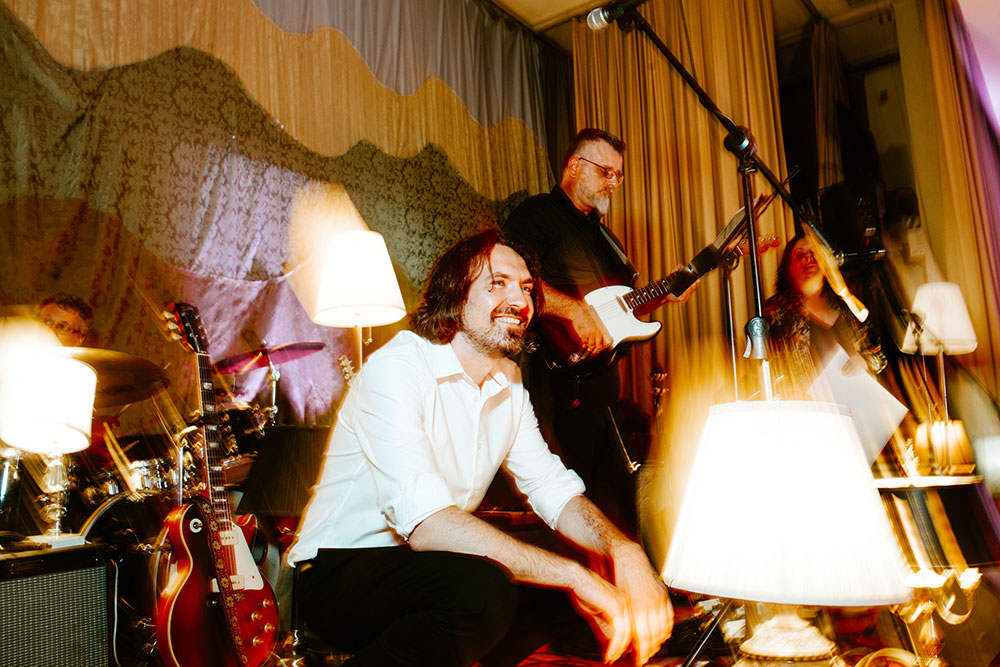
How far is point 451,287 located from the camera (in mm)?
1788

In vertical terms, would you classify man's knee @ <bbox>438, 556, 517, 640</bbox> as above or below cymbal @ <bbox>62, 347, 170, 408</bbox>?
below

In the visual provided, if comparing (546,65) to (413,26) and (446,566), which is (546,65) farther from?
(446,566)

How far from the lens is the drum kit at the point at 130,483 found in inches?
68.9

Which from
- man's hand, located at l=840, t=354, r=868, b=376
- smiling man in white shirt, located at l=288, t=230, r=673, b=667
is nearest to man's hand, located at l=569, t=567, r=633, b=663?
smiling man in white shirt, located at l=288, t=230, r=673, b=667

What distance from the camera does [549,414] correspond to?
8.05ft

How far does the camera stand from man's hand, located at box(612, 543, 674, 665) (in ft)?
3.82

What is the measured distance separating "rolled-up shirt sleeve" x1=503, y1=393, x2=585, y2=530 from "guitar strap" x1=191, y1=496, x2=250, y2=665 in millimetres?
799

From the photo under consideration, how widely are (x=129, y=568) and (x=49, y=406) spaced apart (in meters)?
0.50

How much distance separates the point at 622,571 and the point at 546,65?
369cm

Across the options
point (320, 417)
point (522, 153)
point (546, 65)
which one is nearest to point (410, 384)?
point (320, 417)

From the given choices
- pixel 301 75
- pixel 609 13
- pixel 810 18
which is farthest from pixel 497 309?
pixel 810 18

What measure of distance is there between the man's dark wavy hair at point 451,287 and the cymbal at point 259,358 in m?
0.65

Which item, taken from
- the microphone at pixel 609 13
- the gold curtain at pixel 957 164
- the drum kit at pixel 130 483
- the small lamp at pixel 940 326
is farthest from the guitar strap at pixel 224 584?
the gold curtain at pixel 957 164

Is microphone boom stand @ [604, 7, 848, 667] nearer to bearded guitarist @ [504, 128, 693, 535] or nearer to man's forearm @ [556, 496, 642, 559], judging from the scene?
man's forearm @ [556, 496, 642, 559]
